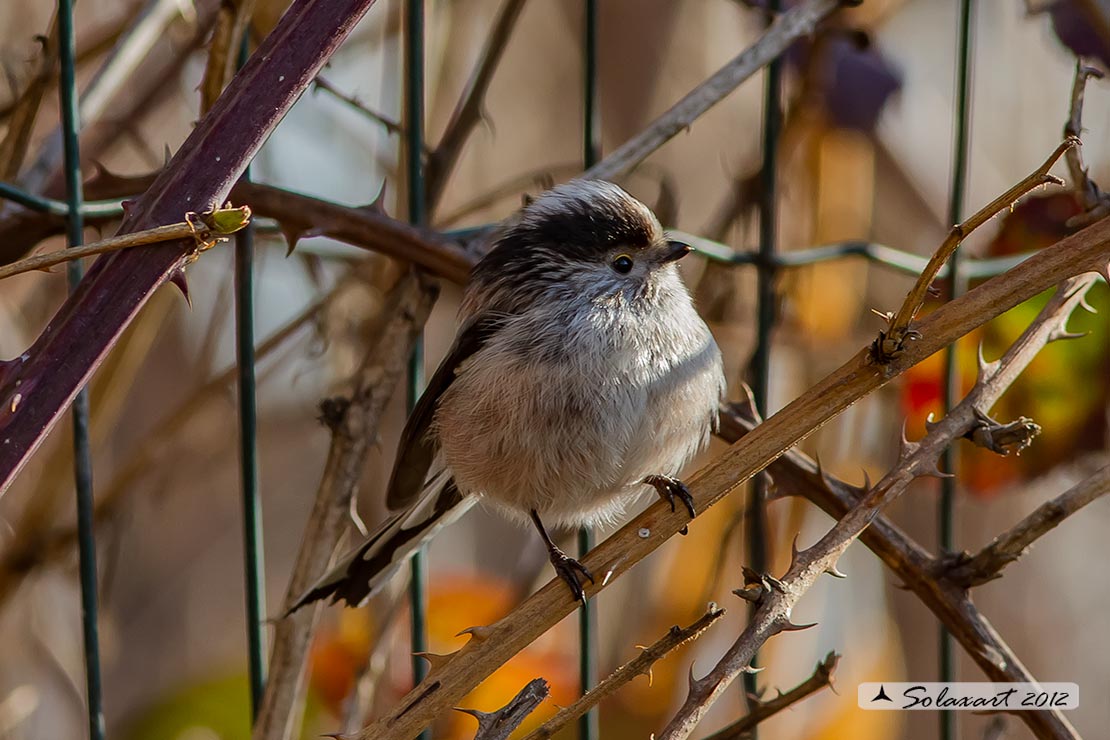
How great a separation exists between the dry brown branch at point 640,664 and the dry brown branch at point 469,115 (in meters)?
1.30

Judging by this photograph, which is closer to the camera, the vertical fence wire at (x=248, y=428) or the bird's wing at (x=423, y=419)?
the vertical fence wire at (x=248, y=428)

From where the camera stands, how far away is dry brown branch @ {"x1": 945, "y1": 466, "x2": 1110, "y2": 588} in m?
1.73

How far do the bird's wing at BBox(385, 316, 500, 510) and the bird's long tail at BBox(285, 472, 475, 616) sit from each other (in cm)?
3

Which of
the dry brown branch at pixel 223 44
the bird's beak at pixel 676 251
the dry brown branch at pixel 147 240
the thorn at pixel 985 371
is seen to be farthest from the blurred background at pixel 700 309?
the dry brown branch at pixel 147 240

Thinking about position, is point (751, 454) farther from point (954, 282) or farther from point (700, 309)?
point (700, 309)

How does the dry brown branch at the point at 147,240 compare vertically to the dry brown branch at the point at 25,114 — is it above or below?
below

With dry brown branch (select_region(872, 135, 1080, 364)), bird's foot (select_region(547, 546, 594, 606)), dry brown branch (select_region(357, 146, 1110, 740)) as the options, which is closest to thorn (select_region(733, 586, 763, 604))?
dry brown branch (select_region(357, 146, 1110, 740))

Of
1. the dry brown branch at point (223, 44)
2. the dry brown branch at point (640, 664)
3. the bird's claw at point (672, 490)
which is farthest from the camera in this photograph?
the dry brown branch at point (223, 44)

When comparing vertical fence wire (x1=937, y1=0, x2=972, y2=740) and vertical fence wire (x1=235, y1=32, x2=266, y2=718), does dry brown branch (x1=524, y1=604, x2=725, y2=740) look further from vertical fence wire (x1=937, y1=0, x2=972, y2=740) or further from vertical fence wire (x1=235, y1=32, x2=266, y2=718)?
vertical fence wire (x1=937, y1=0, x2=972, y2=740)

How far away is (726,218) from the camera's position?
2.91m

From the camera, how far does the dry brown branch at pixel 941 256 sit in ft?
4.40

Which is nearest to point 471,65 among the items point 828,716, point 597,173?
point 597,173

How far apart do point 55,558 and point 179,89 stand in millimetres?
1246

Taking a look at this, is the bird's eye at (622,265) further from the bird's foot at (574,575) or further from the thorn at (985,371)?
the thorn at (985,371)
